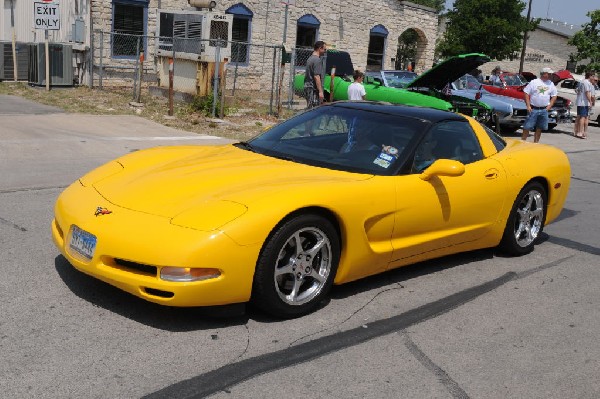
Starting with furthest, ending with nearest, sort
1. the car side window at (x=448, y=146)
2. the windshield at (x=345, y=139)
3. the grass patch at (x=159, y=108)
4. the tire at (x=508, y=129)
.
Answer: the tire at (x=508, y=129) → the grass patch at (x=159, y=108) → the car side window at (x=448, y=146) → the windshield at (x=345, y=139)

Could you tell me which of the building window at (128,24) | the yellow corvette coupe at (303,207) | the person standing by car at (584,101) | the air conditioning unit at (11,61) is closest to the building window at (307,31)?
the building window at (128,24)

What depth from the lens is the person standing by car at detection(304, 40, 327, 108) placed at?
41.7 feet

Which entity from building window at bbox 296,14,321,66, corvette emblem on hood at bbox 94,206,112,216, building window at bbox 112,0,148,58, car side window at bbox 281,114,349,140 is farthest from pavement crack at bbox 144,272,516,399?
building window at bbox 296,14,321,66

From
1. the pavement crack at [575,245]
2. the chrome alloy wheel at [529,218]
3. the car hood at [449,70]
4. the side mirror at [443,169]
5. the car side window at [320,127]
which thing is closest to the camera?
the side mirror at [443,169]

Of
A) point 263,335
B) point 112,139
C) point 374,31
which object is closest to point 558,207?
point 263,335

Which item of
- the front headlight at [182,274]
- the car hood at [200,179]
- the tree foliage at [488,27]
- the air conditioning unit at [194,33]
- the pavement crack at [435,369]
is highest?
the tree foliage at [488,27]

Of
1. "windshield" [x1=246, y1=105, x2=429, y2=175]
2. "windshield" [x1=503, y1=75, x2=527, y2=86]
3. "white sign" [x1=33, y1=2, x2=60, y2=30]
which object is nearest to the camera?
"windshield" [x1=246, y1=105, x2=429, y2=175]

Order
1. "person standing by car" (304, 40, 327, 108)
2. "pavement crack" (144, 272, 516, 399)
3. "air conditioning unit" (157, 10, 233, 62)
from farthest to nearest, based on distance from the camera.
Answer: "air conditioning unit" (157, 10, 233, 62) → "person standing by car" (304, 40, 327, 108) → "pavement crack" (144, 272, 516, 399)

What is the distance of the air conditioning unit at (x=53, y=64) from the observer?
1778cm

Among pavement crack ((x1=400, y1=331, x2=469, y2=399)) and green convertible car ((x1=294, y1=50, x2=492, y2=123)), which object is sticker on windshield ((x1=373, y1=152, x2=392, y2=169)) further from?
green convertible car ((x1=294, y1=50, x2=492, y2=123))

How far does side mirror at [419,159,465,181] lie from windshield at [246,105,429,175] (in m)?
0.20

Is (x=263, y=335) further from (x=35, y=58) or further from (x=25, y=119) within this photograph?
(x=35, y=58)

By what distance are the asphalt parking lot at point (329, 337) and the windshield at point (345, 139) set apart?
0.90 meters

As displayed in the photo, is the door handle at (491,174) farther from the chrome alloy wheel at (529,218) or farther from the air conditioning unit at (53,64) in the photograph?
the air conditioning unit at (53,64)
